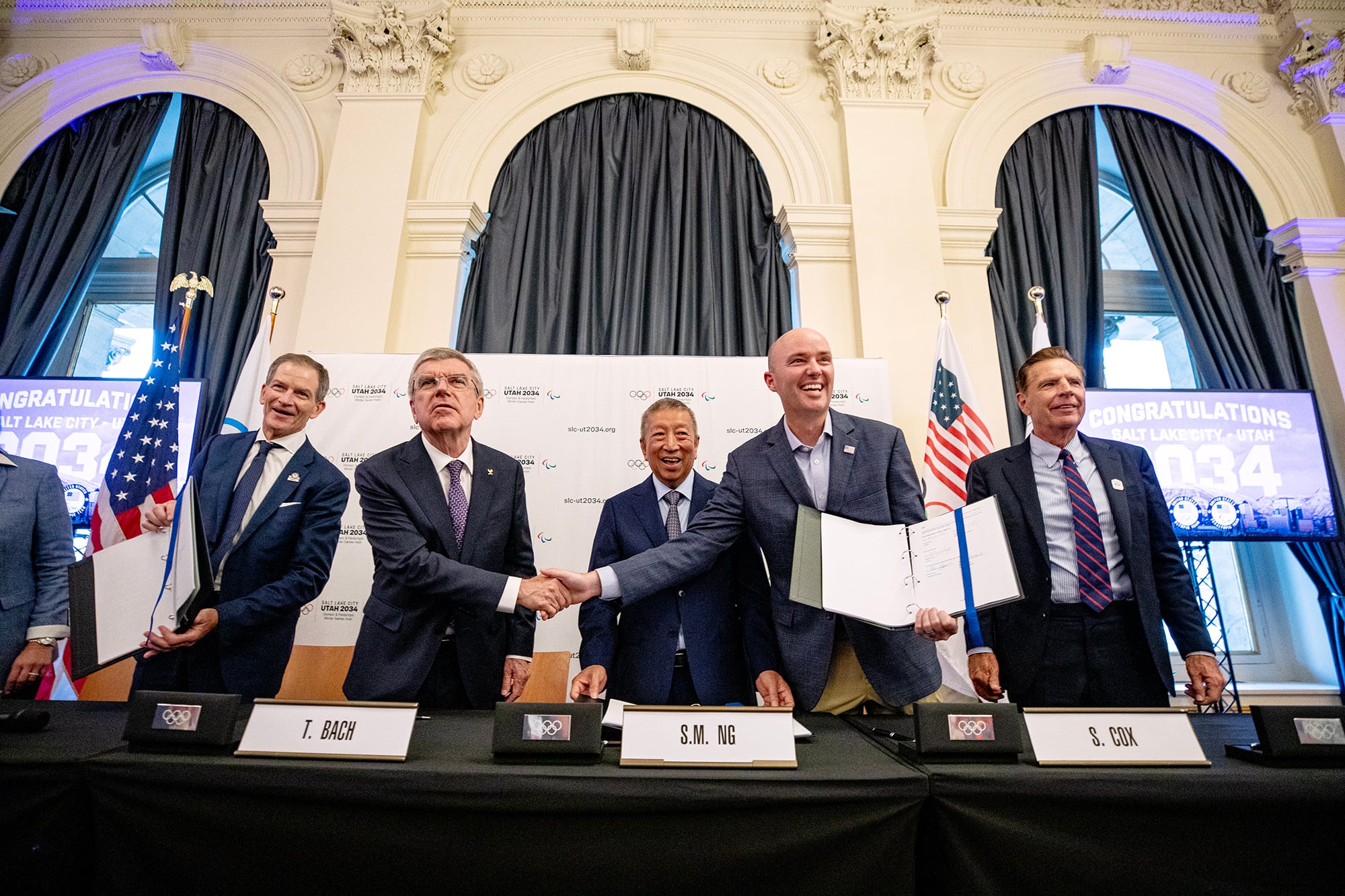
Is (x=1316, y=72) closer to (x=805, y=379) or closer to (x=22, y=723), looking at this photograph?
(x=805, y=379)

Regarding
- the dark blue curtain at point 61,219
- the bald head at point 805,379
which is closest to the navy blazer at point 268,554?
the bald head at point 805,379

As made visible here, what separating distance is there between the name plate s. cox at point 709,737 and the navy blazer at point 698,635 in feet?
3.05

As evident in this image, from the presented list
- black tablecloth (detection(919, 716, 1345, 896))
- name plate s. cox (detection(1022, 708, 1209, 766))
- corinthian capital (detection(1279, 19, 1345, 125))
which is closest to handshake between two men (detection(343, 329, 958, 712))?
name plate s. cox (detection(1022, 708, 1209, 766))

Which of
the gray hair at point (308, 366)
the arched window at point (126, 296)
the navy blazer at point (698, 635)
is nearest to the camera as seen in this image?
the navy blazer at point (698, 635)

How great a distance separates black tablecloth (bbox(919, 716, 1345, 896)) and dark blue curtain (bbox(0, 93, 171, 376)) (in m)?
5.66

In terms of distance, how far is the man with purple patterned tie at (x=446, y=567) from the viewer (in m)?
1.93

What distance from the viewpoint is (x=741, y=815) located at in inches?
38.4

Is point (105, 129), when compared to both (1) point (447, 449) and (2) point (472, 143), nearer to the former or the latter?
(2) point (472, 143)

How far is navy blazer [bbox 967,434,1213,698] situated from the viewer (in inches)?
76.5

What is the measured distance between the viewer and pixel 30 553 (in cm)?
256

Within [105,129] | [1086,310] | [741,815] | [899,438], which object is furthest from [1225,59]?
[105,129]

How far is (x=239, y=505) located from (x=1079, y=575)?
2.57 metres

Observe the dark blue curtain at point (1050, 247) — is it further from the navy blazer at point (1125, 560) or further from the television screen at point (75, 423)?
the television screen at point (75, 423)

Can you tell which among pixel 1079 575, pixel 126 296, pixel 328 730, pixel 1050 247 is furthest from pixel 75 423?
pixel 1050 247
